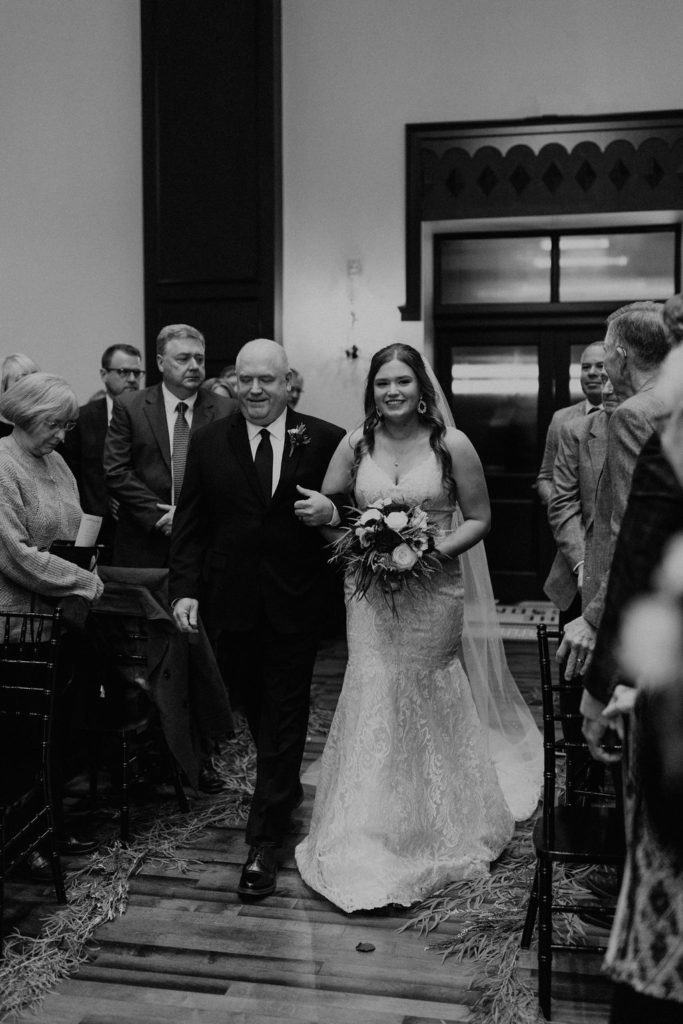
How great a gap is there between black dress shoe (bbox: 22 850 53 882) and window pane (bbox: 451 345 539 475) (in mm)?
6208

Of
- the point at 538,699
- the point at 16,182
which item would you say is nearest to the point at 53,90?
the point at 16,182

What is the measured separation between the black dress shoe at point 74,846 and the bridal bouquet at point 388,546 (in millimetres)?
1379

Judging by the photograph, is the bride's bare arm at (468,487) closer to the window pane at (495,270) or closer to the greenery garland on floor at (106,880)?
the greenery garland on floor at (106,880)

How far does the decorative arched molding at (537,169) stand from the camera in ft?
27.0

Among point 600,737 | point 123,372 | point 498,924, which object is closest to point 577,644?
point 600,737

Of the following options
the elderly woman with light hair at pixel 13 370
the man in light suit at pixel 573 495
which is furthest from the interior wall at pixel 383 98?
the elderly woman with light hair at pixel 13 370

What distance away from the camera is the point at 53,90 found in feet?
29.2

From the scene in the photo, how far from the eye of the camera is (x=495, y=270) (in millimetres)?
9055

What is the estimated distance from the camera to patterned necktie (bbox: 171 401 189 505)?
5.11 meters

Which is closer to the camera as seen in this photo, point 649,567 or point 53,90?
point 649,567

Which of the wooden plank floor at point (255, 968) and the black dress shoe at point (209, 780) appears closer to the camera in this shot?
the wooden plank floor at point (255, 968)

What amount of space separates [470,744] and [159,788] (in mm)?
1509

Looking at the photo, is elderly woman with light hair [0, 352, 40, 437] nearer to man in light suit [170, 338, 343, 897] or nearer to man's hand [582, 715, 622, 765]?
man in light suit [170, 338, 343, 897]

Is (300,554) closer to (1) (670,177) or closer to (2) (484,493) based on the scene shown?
(2) (484,493)
